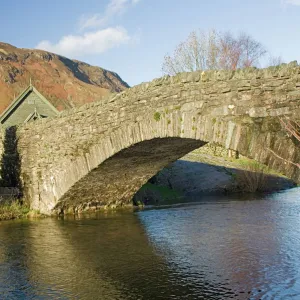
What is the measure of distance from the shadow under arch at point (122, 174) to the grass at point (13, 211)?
108 cm

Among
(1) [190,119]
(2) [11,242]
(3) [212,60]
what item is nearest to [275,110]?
(1) [190,119]

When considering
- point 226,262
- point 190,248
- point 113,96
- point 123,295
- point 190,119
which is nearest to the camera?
point 123,295

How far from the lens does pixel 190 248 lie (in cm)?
1067

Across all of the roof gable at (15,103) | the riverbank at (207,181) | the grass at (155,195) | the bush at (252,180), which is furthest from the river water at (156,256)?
the roof gable at (15,103)

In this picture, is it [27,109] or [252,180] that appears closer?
[252,180]

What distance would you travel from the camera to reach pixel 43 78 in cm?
8144

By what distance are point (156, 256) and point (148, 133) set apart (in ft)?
10.1

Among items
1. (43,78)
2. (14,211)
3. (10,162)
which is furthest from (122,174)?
(43,78)

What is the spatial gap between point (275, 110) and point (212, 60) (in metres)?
25.6

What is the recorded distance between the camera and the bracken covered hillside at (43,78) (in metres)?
71.9

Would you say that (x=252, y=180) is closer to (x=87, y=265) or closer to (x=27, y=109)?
(x=27, y=109)

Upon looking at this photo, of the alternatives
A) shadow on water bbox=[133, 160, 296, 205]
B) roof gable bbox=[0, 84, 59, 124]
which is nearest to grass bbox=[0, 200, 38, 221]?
shadow on water bbox=[133, 160, 296, 205]

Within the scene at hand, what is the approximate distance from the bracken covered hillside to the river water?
52474mm

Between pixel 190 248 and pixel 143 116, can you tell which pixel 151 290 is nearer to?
pixel 190 248
